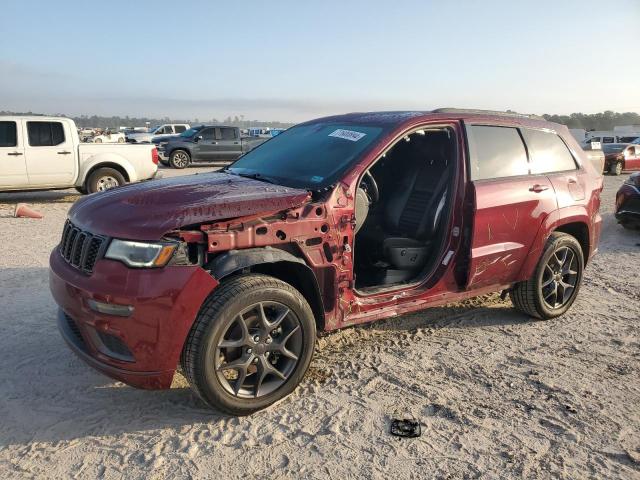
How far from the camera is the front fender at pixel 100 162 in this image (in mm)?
Result: 10836

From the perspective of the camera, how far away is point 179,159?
19859 millimetres

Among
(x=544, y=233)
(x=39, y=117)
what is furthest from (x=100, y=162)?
(x=544, y=233)

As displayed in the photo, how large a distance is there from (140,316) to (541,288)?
341 centimetres

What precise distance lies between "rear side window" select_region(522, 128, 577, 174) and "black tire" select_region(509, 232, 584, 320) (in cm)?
61

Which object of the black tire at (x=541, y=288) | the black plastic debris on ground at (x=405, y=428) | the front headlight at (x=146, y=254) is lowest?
the black plastic debris on ground at (x=405, y=428)

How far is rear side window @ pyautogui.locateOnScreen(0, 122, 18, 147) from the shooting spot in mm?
10192

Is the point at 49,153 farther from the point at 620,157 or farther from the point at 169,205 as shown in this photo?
the point at 620,157

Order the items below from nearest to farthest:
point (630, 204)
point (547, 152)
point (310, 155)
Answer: point (310, 155)
point (547, 152)
point (630, 204)

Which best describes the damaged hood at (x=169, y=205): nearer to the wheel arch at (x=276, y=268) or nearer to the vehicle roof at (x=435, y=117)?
the wheel arch at (x=276, y=268)

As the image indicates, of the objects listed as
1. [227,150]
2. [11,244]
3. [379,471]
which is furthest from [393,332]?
[227,150]

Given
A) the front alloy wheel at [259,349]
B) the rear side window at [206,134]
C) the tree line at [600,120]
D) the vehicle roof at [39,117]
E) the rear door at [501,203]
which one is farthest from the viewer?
the tree line at [600,120]

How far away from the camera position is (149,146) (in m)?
11.7

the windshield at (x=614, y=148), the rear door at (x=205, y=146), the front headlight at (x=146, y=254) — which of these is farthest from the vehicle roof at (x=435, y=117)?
the windshield at (x=614, y=148)

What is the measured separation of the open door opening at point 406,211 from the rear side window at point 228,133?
16615 mm
